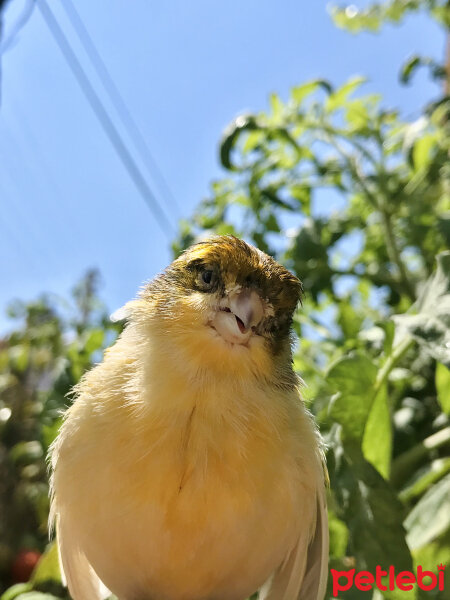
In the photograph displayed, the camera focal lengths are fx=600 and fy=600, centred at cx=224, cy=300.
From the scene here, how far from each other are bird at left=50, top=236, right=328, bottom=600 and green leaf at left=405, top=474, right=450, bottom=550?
89 mm

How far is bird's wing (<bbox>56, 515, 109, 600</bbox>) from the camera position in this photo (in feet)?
1.88

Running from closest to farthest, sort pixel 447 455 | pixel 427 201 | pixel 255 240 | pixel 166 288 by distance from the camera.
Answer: pixel 166 288 < pixel 447 455 < pixel 255 240 < pixel 427 201

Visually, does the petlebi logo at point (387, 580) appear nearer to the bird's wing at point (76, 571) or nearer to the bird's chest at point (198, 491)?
the bird's chest at point (198, 491)

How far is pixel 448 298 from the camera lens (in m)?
0.52

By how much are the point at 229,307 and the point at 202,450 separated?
12cm

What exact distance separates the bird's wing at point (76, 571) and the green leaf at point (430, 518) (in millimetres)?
317

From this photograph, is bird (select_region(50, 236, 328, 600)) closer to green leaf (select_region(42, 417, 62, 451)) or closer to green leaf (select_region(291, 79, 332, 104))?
green leaf (select_region(42, 417, 62, 451))

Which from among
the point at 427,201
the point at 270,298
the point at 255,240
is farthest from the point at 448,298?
the point at 427,201

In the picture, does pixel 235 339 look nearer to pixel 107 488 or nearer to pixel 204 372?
pixel 204 372

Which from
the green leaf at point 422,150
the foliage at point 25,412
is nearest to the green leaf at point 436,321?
the green leaf at point 422,150

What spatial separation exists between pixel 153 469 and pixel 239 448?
2.8 inches

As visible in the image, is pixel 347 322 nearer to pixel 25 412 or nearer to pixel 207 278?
pixel 207 278

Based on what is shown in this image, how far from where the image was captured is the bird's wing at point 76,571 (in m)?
0.57

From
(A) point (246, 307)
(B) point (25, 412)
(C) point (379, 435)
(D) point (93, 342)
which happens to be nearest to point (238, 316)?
(A) point (246, 307)
